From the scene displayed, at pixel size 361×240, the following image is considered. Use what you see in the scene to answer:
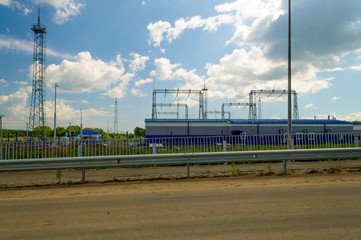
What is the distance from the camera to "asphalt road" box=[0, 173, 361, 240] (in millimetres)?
4027

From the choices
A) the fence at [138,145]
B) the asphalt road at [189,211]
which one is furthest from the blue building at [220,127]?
the asphalt road at [189,211]

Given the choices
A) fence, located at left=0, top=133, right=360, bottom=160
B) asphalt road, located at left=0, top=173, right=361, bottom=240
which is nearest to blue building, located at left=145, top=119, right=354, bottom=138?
fence, located at left=0, top=133, right=360, bottom=160

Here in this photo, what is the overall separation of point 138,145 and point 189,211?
7.66 metres

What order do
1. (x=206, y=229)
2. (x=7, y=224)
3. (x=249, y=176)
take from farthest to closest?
(x=249, y=176) → (x=7, y=224) → (x=206, y=229)

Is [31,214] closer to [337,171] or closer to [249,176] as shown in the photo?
[249,176]

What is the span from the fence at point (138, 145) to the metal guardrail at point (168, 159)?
2333 millimetres

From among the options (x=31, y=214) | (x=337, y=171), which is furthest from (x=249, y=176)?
(x=31, y=214)

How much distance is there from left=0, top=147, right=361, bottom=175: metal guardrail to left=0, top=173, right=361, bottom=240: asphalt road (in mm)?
849

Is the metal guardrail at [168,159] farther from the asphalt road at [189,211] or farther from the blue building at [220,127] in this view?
the blue building at [220,127]

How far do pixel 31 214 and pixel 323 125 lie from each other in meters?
46.0

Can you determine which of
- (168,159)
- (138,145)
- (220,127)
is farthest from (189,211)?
(220,127)

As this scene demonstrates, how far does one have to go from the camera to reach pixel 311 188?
6.89m

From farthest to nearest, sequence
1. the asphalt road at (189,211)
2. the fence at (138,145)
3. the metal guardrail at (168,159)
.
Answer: the fence at (138,145) < the metal guardrail at (168,159) < the asphalt road at (189,211)

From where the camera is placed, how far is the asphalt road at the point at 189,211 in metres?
4.03
